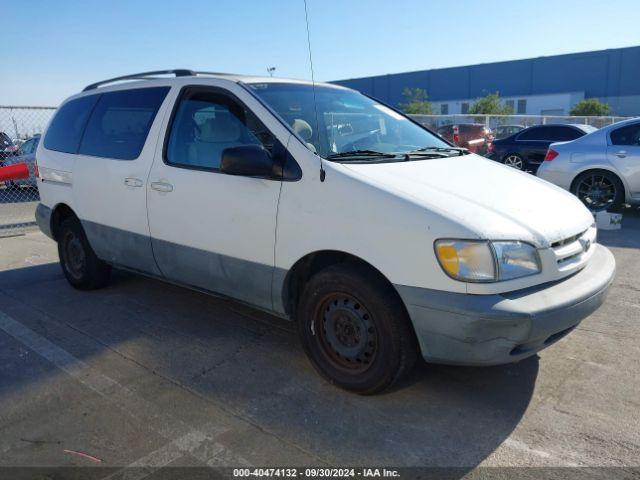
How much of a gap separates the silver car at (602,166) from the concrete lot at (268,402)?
455 centimetres

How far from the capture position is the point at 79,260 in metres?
5.19

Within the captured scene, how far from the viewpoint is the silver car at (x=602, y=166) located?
8266 millimetres

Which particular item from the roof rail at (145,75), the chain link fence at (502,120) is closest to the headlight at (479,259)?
the roof rail at (145,75)

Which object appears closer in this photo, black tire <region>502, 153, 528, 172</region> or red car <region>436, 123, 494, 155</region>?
black tire <region>502, 153, 528, 172</region>

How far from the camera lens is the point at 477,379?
3.37 m

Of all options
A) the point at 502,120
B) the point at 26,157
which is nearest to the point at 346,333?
the point at 26,157

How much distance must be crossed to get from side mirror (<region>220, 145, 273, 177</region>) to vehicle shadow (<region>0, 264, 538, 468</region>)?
1304 millimetres

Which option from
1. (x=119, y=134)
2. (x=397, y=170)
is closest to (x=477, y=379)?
(x=397, y=170)

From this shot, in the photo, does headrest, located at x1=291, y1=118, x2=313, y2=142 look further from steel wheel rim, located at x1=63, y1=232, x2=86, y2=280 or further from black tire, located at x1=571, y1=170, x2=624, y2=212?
black tire, located at x1=571, y1=170, x2=624, y2=212

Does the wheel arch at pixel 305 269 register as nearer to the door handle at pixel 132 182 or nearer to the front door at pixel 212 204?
the front door at pixel 212 204

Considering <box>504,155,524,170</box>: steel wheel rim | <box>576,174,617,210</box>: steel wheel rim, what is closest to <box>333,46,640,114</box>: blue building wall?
<box>504,155,524,170</box>: steel wheel rim

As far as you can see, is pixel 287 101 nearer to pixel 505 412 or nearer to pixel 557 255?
pixel 557 255

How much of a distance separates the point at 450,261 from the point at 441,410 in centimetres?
92

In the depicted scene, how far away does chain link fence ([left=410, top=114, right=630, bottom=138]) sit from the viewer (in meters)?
23.6
